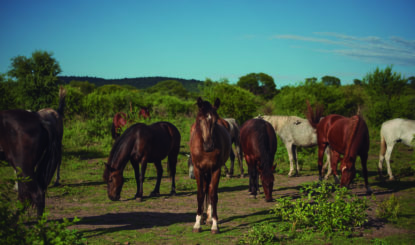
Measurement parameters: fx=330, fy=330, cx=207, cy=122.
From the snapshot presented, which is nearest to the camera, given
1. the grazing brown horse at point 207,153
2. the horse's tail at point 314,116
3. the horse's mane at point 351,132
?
the grazing brown horse at point 207,153

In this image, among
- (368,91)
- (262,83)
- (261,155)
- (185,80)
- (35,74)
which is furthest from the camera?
(185,80)

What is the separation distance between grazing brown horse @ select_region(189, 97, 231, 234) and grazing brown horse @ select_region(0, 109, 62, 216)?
2.59 meters

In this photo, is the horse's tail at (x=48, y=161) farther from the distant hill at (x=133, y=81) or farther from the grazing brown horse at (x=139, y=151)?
the distant hill at (x=133, y=81)

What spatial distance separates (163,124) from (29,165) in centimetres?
556

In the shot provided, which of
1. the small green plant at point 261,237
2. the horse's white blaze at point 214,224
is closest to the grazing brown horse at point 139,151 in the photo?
the horse's white blaze at point 214,224

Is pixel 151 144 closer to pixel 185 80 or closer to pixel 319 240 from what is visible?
pixel 319 240

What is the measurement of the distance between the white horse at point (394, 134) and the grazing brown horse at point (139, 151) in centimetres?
827

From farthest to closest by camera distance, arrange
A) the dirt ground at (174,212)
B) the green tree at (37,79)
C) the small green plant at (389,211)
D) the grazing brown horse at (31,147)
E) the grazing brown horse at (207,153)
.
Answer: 1. the green tree at (37,79)
2. the small green plant at (389,211)
3. the dirt ground at (174,212)
4. the grazing brown horse at (207,153)
5. the grazing brown horse at (31,147)

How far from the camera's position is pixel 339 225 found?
595 centimetres

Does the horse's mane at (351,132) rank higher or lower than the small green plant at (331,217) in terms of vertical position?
higher

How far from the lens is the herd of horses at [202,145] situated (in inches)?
222

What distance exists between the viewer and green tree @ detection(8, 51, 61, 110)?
66.4 ft

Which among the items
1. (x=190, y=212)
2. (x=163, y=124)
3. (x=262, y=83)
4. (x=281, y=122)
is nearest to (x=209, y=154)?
(x=190, y=212)

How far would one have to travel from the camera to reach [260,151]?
28.9 ft
